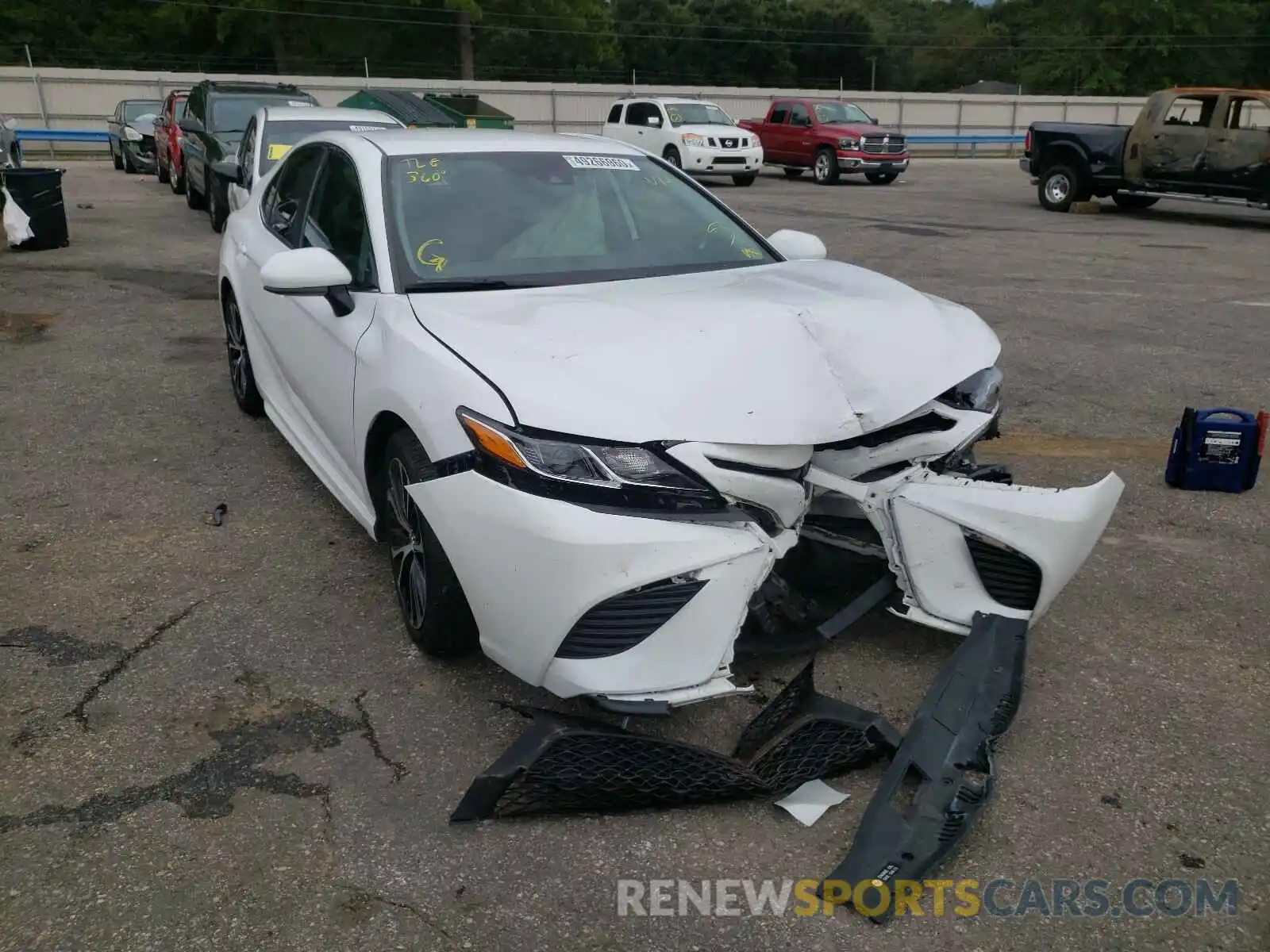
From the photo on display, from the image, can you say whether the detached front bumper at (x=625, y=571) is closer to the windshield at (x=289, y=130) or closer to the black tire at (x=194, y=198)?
the windshield at (x=289, y=130)

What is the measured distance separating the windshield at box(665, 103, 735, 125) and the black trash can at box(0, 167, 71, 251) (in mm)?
13223

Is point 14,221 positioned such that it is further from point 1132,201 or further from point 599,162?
point 1132,201

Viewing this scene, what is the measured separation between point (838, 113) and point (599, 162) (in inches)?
842

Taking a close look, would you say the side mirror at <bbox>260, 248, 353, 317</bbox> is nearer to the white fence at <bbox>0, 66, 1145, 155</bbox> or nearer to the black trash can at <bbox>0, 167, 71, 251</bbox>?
the black trash can at <bbox>0, 167, 71, 251</bbox>

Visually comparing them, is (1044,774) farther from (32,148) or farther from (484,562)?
(32,148)

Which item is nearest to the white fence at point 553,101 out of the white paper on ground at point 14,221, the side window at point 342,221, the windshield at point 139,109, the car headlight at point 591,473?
the windshield at point 139,109

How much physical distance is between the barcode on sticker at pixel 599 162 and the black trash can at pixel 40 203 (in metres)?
9.66

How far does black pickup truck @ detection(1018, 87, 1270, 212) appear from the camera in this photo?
15516mm

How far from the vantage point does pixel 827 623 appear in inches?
137

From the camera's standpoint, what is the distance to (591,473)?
2895mm

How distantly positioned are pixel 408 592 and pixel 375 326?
89 centimetres

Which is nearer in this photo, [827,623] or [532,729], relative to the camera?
[532,729]

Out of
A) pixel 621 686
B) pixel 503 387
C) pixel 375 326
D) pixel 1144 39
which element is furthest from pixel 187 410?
pixel 1144 39

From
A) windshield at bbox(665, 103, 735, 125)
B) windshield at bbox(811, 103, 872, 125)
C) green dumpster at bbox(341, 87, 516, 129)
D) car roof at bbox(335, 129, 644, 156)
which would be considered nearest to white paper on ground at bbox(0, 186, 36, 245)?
green dumpster at bbox(341, 87, 516, 129)
